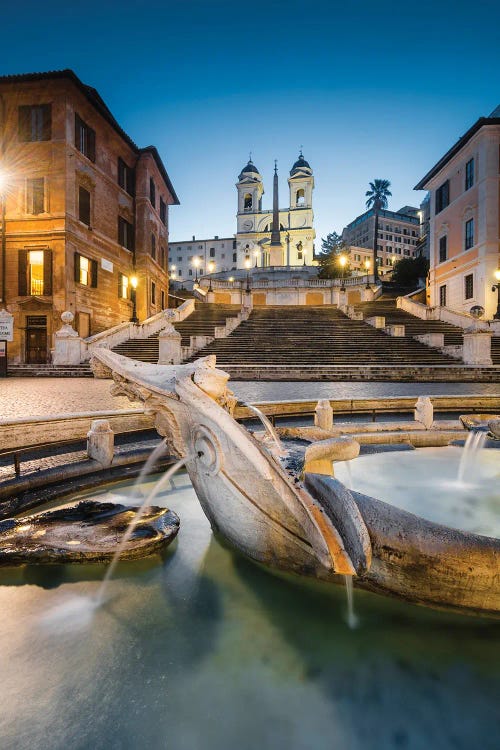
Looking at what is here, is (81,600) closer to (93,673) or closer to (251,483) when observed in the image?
(93,673)

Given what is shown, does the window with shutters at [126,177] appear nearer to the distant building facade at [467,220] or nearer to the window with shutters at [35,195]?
the window with shutters at [35,195]

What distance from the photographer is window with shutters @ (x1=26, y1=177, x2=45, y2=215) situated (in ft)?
74.2

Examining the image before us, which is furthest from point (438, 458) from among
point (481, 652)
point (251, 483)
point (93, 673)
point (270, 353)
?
point (270, 353)

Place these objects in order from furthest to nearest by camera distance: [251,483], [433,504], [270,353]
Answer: [270,353]
[433,504]
[251,483]

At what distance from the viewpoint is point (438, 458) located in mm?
5668

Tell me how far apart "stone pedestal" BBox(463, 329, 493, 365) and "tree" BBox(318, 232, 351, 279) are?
30.9m

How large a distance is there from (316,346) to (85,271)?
1519cm

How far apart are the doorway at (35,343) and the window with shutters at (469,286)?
1139 inches

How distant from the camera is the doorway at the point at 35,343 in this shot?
73.5 feet

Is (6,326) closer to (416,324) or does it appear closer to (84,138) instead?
(84,138)

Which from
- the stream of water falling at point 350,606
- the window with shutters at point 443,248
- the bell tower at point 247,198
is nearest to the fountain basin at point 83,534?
the stream of water falling at point 350,606

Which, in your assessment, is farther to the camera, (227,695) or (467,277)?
(467,277)

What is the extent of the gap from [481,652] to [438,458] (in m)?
3.81

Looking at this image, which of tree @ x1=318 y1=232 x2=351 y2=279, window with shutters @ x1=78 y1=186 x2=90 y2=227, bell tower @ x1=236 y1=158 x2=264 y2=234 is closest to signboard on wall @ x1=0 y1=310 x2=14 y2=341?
window with shutters @ x1=78 y1=186 x2=90 y2=227
